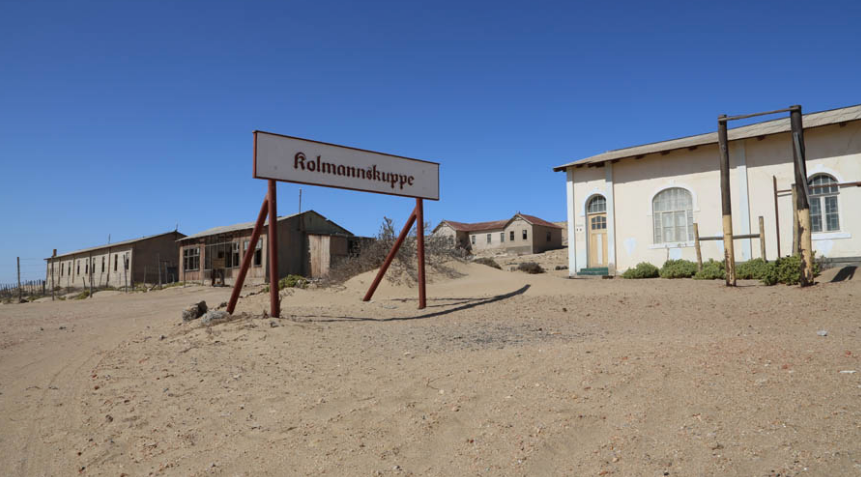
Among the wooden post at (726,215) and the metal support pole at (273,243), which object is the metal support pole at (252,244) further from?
the wooden post at (726,215)

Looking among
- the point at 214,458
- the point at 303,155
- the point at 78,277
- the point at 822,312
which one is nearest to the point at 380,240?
the point at 303,155

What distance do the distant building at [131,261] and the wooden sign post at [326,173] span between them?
27.7 meters

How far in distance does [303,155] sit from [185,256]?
91.2ft

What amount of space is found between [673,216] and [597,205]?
269cm

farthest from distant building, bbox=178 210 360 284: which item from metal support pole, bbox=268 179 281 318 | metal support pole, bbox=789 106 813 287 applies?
metal support pole, bbox=789 106 813 287

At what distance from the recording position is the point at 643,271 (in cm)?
1642

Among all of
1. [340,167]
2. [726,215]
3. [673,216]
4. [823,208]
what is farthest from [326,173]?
[823,208]

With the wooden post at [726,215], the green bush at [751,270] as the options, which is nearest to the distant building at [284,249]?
the green bush at [751,270]

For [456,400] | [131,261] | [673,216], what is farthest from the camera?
[131,261]

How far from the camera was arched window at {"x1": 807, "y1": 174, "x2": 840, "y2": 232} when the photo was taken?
15.0 metres

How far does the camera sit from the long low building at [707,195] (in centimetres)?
1484

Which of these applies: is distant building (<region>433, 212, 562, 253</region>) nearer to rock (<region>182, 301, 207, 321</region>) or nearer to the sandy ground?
rock (<region>182, 301, 207, 321</region>)

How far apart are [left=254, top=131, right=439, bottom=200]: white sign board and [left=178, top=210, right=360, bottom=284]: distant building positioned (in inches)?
641

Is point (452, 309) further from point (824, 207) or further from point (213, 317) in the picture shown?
point (824, 207)
